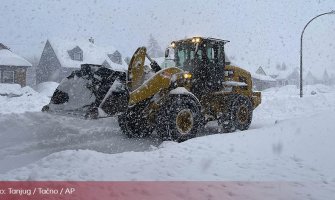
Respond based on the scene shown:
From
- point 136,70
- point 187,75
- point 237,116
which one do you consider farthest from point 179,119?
point 237,116

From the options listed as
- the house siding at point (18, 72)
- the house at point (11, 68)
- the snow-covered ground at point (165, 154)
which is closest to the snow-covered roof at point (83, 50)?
the house siding at point (18, 72)

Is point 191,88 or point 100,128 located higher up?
point 191,88

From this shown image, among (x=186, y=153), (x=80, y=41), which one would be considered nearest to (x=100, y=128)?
(x=186, y=153)

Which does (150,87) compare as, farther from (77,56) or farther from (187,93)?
(77,56)

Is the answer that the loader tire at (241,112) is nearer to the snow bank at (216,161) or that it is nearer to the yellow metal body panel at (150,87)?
the snow bank at (216,161)

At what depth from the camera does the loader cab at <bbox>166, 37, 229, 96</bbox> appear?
10047 mm

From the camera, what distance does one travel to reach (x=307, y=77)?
119 m

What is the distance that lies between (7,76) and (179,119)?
31.7m

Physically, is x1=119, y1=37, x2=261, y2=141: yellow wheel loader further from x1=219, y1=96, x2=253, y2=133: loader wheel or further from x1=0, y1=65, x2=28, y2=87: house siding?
x1=0, y1=65, x2=28, y2=87: house siding

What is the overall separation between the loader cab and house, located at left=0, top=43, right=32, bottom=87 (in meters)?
29.3

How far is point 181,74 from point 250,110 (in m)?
3.12

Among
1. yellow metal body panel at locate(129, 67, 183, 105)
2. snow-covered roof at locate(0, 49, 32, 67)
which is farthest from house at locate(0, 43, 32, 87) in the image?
yellow metal body panel at locate(129, 67, 183, 105)

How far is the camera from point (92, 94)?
8.38m

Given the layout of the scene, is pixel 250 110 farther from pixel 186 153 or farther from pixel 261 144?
pixel 186 153
